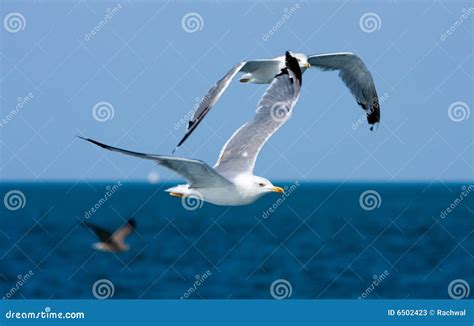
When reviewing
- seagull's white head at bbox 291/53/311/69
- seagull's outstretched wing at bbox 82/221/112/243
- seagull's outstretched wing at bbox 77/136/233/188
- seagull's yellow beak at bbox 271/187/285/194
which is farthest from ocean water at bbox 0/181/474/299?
seagull's outstretched wing at bbox 77/136/233/188

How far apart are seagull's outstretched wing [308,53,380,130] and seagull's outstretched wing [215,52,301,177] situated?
4.05 ft

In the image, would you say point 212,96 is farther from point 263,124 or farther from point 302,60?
point 302,60

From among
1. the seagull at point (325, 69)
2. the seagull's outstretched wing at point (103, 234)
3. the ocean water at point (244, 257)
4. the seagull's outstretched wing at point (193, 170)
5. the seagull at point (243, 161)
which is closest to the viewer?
the seagull's outstretched wing at point (193, 170)

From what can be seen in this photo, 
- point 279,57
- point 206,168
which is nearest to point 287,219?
point 279,57

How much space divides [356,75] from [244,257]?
11.2m

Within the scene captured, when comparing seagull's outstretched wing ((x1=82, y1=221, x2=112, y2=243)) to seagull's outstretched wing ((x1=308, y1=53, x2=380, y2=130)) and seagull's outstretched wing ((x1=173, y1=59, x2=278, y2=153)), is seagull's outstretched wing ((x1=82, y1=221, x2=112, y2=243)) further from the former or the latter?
seagull's outstretched wing ((x1=308, y1=53, x2=380, y2=130))

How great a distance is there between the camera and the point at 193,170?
19.0 feet

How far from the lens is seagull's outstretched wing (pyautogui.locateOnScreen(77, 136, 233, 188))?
525 cm

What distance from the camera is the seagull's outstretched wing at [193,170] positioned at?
5246mm

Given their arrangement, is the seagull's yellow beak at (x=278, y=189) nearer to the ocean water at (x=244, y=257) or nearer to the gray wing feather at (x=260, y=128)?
the gray wing feather at (x=260, y=128)

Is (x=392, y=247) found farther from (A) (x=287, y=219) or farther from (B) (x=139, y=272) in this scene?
(A) (x=287, y=219)

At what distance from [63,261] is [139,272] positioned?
2.60 metres

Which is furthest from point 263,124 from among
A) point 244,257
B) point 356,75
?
point 244,257

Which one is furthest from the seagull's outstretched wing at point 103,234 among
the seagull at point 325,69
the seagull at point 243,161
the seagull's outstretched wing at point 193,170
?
the seagull's outstretched wing at point 193,170
